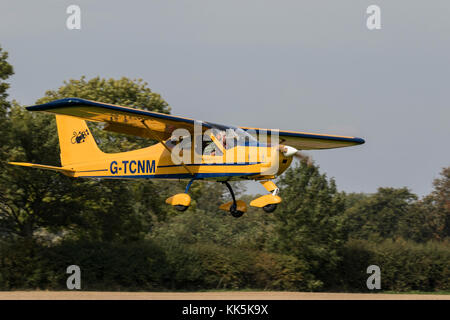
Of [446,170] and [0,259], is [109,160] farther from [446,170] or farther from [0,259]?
[446,170]

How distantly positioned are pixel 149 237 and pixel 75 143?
67.3 ft

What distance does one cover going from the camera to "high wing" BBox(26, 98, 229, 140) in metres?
16.6

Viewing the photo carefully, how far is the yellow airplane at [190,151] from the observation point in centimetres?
1675

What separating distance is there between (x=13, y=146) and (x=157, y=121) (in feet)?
51.4

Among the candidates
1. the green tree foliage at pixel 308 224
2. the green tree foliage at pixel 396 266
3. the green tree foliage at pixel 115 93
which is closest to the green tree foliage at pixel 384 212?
the green tree foliage at pixel 396 266

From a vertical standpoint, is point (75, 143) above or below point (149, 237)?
above

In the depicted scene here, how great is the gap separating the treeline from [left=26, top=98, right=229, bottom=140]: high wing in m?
13.3

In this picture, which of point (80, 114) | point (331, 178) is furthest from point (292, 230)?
point (80, 114)

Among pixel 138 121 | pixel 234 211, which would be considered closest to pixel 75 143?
pixel 138 121

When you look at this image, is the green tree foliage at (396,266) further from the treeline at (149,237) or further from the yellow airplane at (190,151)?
the yellow airplane at (190,151)

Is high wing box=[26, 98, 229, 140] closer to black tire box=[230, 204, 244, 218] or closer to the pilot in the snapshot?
the pilot

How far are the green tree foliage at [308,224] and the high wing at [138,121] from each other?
2136 cm

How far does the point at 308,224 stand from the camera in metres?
42.7

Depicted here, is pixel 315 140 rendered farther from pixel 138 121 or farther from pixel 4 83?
pixel 4 83
